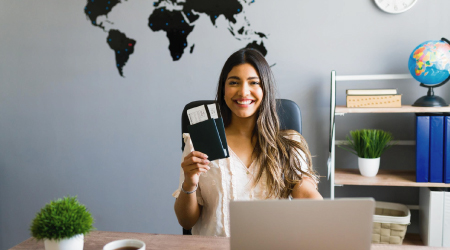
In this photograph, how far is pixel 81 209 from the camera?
33.6 inches

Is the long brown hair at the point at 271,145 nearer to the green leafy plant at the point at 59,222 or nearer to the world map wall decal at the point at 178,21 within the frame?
the green leafy plant at the point at 59,222

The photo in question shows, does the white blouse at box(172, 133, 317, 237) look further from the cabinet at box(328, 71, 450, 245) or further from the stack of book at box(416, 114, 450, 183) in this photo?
the stack of book at box(416, 114, 450, 183)

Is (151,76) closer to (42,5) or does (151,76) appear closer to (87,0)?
(87,0)

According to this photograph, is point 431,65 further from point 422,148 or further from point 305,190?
point 305,190

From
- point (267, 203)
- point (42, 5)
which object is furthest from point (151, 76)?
point (267, 203)

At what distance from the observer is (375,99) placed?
1996 mm

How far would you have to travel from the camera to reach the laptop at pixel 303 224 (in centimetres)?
73

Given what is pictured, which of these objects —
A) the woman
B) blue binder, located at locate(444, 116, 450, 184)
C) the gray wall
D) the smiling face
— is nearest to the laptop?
the woman

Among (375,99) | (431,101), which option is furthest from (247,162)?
(431,101)

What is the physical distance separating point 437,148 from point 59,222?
5.87ft

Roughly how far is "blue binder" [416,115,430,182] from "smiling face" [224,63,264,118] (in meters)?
0.97

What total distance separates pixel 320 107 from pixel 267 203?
169cm

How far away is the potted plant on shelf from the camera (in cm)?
207

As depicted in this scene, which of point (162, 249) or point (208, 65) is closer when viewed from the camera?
point (162, 249)
